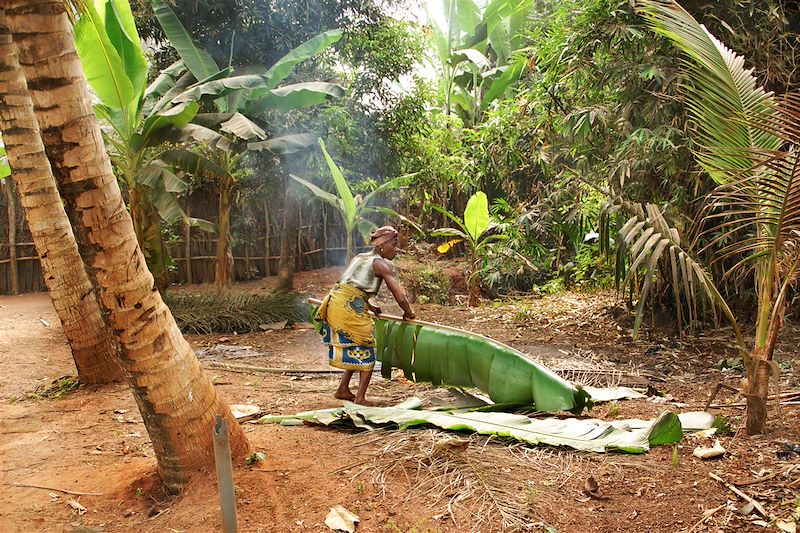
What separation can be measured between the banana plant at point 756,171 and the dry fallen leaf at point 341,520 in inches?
84.4

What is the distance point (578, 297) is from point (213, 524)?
817 centimetres

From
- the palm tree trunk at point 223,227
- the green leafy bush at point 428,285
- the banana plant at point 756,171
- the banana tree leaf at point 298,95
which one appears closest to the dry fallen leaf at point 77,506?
the banana plant at point 756,171

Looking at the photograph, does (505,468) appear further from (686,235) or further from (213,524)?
(686,235)

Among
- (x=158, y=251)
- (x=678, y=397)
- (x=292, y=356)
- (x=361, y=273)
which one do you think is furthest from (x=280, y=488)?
(x=158, y=251)

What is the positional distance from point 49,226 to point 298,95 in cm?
454

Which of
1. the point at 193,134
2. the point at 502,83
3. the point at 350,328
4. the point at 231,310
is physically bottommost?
the point at 231,310

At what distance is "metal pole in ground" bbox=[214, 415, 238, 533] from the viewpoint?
250 cm

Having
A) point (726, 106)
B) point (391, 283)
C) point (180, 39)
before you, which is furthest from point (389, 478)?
point (180, 39)

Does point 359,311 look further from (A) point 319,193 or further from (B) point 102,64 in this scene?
(A) point 319,193

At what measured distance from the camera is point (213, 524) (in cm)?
294

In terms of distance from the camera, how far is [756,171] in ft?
12.3

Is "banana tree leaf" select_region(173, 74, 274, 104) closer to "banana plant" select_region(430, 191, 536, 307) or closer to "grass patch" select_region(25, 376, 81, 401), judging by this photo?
"banana plant" select_region(430, 191, 536, 307)

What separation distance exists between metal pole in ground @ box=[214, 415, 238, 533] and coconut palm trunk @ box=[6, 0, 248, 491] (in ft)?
2.46

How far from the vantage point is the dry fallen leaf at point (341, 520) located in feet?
9.37
